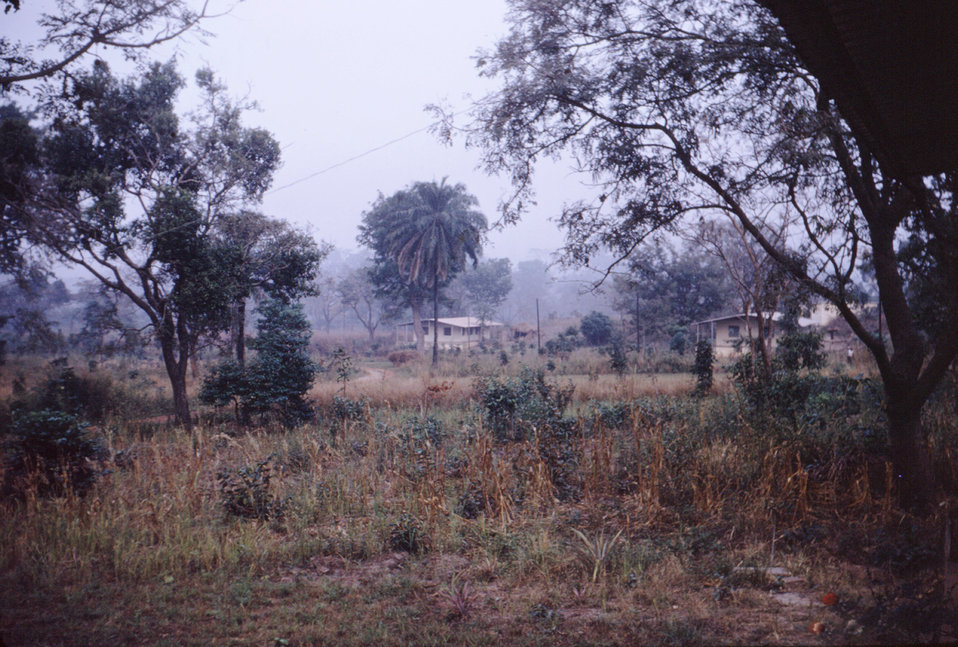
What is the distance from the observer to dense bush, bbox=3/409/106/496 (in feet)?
19.5

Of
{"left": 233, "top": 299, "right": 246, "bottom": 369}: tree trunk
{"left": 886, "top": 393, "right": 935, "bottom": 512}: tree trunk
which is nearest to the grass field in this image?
{"left": 886, "top": 393, "right": 935, "bottom": 512}: tree trunk

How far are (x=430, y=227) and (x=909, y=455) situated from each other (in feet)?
107

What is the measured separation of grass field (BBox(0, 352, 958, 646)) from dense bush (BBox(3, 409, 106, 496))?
27cm

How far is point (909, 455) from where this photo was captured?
220 inches

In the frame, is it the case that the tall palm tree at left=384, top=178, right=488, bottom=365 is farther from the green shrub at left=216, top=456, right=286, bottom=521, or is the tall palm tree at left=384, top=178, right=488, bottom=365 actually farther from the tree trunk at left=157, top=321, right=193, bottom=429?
the green shrub at left=216, top=456, right=286, bottom=521

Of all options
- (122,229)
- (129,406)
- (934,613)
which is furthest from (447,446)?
(129,406)

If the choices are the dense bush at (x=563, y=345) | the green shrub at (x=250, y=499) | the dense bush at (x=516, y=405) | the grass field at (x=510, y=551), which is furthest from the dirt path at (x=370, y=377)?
the green shrub at (x=250, y=499)

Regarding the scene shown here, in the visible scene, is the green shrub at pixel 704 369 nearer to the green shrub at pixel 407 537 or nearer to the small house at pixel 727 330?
the green shrub at pixel 407 537

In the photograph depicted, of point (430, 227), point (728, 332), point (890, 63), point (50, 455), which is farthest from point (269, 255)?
point (728, 332)

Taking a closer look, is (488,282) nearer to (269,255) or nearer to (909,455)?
(269,255)

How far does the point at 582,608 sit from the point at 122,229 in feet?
44.6

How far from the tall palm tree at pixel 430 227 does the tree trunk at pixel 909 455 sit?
99.6ft

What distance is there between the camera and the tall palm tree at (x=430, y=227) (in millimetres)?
36031

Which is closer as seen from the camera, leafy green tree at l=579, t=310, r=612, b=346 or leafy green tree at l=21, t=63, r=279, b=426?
leafy green tree at l=21, t=63, r=279, b=426
